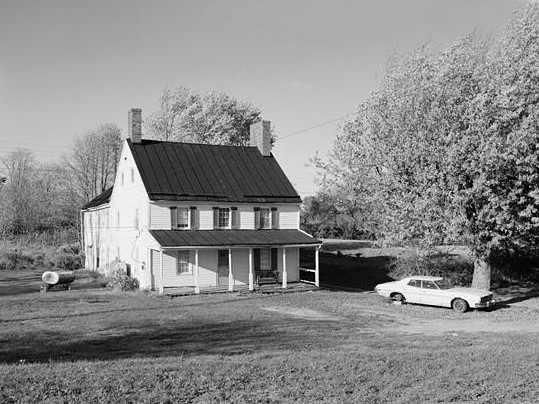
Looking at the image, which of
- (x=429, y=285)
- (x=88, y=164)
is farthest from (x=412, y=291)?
(x=88, y=164)

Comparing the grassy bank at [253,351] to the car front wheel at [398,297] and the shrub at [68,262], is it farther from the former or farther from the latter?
the shrub at [68,262]

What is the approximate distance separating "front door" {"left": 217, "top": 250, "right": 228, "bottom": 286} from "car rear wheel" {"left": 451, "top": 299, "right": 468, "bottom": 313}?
13.8 metres

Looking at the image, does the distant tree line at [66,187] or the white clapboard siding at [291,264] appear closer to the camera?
the white clapboard siding at [291,264]

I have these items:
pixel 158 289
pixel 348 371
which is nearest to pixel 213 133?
pixel 158 289

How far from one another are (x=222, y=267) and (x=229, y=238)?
221cm

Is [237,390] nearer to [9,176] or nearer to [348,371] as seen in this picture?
[348,371]

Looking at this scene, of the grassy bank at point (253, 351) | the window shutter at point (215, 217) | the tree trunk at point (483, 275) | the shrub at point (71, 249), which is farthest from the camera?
the shrub at point (71, 249)

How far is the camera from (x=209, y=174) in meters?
35.9

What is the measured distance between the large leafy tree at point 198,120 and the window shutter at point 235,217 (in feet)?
88.4

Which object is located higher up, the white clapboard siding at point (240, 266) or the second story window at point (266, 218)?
the second story window at point (266, 218)

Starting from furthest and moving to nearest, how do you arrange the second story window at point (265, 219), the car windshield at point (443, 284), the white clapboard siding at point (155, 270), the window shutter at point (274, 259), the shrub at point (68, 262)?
the shrub at point (68, 262) → the second story window at point (265, 219) → the window shutter at point (274, 259) → the white clapboard siding at point (155, 270) → the car windshield at point (443, 284)

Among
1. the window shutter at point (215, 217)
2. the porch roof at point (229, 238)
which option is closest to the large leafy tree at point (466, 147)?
the porch roof at point (229, 238)

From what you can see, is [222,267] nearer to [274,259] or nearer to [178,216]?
[274,259]

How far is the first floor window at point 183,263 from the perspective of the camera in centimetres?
3270
